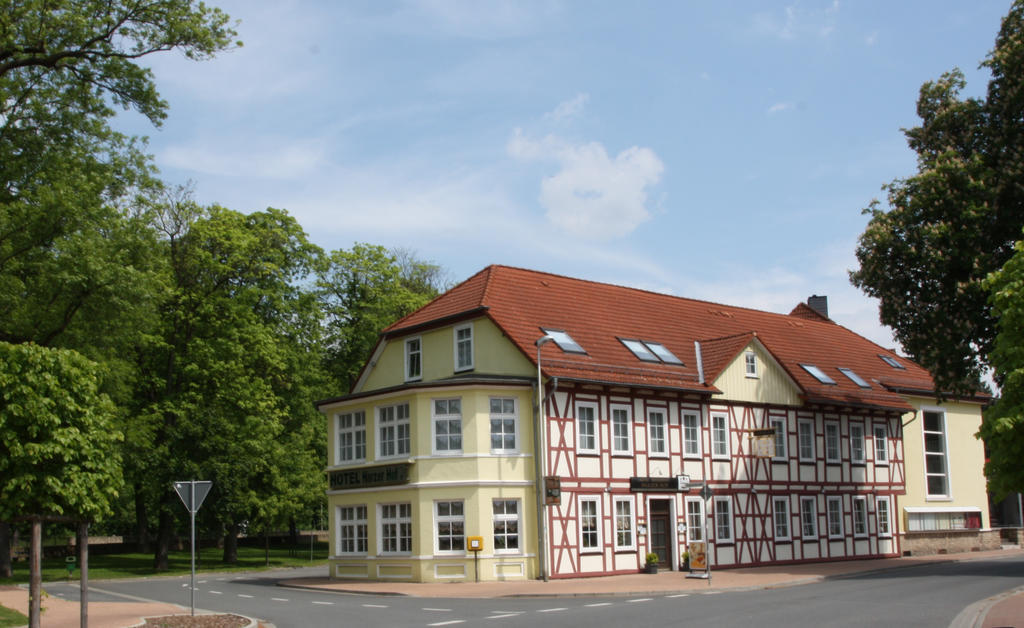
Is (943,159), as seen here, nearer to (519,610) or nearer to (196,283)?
(519,610)

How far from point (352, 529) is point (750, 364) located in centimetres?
1449

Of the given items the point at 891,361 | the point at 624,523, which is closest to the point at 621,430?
the point at 624,523

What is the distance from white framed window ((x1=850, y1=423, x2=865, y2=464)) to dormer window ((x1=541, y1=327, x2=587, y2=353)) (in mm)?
13383

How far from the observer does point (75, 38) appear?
24375 mm

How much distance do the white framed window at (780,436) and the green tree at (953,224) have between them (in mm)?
6189

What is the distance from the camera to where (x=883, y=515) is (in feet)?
131

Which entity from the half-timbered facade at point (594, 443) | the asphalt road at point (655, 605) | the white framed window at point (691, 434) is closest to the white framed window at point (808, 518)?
the half-timbered facade at point (594, 443)

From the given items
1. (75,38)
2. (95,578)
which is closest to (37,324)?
(75,38)

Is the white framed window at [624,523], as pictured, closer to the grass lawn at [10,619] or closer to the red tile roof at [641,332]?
the red tile roof at [641,332]

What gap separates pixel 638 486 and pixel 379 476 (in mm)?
7801

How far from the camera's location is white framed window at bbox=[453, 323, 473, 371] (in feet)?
105

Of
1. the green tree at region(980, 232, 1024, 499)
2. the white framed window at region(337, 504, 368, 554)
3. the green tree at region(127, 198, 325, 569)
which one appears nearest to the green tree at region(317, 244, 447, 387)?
the green tree at region(127, 198, 325, 569)

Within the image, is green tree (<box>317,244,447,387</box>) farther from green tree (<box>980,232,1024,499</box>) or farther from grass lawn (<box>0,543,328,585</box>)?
green tree (<box>980,232,1024,499</box>)

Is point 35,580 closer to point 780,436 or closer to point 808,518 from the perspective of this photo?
point 780,436
